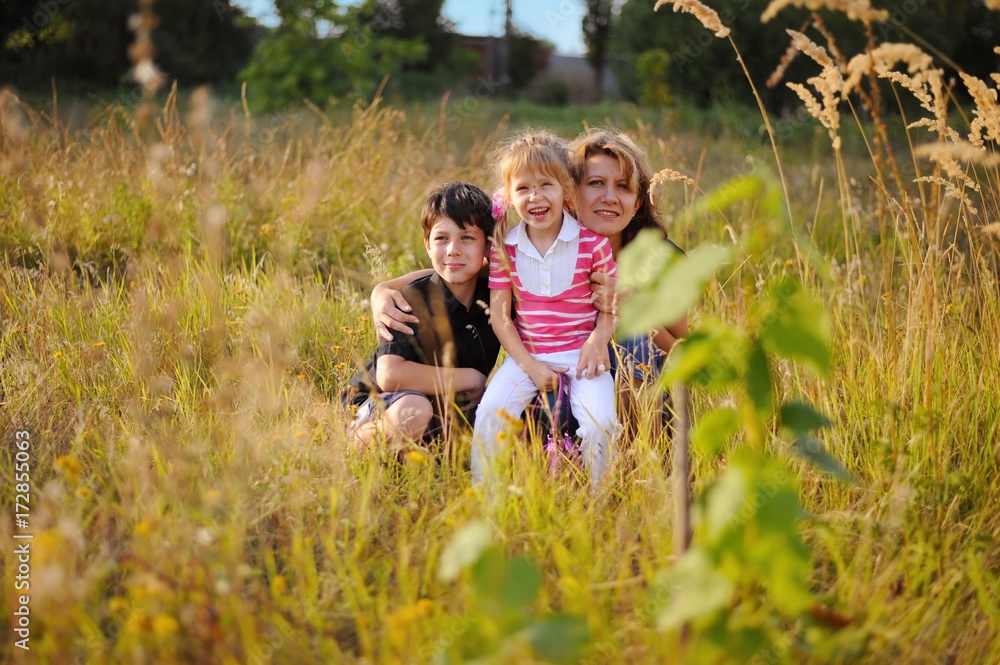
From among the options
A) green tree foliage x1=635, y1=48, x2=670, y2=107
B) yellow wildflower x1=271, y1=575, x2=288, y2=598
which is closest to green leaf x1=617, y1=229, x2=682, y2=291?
yellow wildflower x1=271, y1=575, x2=288, y2=598

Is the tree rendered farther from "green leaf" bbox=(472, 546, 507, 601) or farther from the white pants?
"green leaf" bbox=(472, 546, 507, 601)

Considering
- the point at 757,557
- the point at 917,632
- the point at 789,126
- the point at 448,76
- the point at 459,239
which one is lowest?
the point at 917,632

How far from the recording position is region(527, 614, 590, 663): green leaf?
1.06 metres

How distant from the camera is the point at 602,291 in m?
2.41

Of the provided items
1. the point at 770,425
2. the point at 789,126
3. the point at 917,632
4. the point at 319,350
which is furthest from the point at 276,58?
the point at 917,632

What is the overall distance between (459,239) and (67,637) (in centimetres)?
151

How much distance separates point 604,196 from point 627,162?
139 mm

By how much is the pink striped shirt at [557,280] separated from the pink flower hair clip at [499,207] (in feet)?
0.36

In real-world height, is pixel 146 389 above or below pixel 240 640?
above

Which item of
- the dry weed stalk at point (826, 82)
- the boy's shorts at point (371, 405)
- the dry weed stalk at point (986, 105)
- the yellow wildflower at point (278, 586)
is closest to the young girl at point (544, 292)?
the boy's shorts at point (371, 405)

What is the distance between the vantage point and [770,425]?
7.80ft

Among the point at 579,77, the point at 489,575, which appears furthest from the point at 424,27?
the point at 489,575

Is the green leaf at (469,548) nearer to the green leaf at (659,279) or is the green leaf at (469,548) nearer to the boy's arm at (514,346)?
the green leaf at (659,279)

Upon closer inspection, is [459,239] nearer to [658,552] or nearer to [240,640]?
[658,552]
